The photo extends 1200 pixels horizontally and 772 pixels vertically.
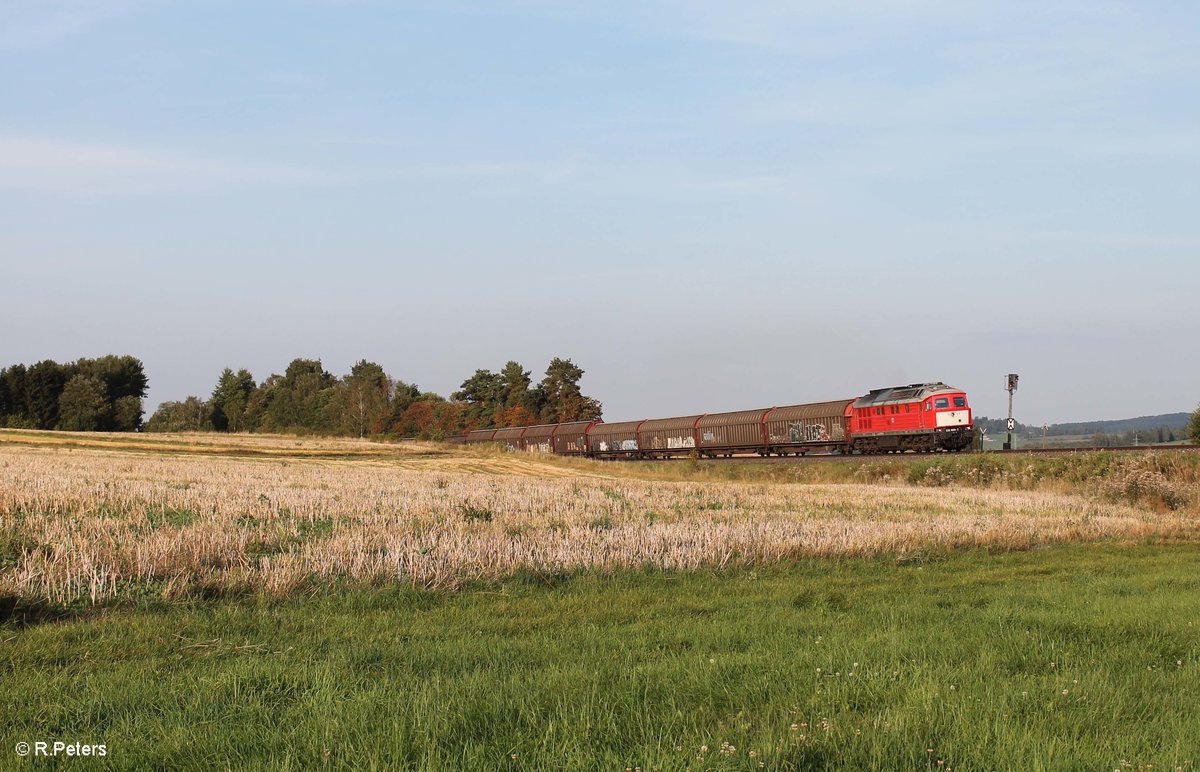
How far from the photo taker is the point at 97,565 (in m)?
10.4

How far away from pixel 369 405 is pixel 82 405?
33.8 metres

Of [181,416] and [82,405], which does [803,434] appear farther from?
[181,416]

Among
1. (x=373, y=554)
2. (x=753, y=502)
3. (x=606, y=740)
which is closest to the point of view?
(x=606, y=740)

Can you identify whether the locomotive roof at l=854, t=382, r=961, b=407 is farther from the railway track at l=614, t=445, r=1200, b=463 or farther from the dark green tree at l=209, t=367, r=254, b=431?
the dark green tree at l=209, t=367, r=254, b=431

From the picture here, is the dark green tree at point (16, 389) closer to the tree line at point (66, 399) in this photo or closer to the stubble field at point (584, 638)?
the tree line at point (66, 399)

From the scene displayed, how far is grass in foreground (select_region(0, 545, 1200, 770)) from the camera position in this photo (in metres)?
4.93

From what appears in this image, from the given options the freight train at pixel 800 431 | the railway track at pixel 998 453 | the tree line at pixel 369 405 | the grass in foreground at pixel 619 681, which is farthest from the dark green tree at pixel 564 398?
the grass in foreground at pixel 619 681

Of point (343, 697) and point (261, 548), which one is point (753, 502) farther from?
point (343, 697)

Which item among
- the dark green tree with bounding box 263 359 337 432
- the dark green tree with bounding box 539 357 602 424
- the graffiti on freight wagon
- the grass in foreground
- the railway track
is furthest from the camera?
the dark green tree with bounding box 263 359 337 432

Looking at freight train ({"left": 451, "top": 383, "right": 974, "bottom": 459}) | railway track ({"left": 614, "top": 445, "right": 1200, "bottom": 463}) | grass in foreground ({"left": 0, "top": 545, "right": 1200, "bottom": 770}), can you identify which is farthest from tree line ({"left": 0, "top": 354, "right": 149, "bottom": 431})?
grass in foreground ({"left": 0, "top": 545, "right": 1200, "bottom": 770})

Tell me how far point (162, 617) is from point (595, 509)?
12.5 meters

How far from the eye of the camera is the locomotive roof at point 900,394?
49.2m

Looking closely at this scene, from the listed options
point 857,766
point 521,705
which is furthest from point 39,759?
point 857,766

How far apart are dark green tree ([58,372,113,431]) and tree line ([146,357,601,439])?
47.8 feet
